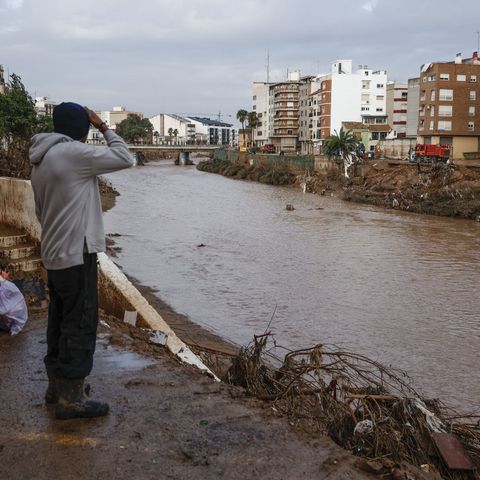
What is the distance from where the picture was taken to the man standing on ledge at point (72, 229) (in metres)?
3.13

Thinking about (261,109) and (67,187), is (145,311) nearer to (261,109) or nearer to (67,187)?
(67,187)

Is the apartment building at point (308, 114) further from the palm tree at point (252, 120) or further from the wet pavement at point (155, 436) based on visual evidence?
the wet pavement at point (155, 436)

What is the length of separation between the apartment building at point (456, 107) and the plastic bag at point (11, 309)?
176ft

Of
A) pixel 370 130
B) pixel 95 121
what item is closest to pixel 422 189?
pixel 370 130

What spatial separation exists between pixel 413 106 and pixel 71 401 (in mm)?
64991

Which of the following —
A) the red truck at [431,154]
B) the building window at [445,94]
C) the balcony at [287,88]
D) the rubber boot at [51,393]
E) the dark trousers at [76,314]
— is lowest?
the red truck at [431,154]

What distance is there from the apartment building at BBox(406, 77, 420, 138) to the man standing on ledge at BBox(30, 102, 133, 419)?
6194 centimetres

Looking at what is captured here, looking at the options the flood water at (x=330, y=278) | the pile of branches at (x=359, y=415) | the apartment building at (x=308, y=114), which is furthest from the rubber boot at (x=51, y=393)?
the apartment building at (x=308, y=114)

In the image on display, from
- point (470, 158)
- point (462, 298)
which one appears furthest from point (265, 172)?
point (462, 298)

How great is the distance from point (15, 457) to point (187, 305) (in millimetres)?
10110

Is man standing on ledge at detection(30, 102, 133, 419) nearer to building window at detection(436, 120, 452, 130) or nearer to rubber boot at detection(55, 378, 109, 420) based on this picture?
rubber boot at detection(55, 378, 109, 420)

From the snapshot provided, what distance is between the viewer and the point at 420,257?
20.3 metres

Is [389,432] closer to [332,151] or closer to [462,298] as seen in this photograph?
[462,298]

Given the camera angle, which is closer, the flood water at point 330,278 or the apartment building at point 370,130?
the flood water at point 330,278
